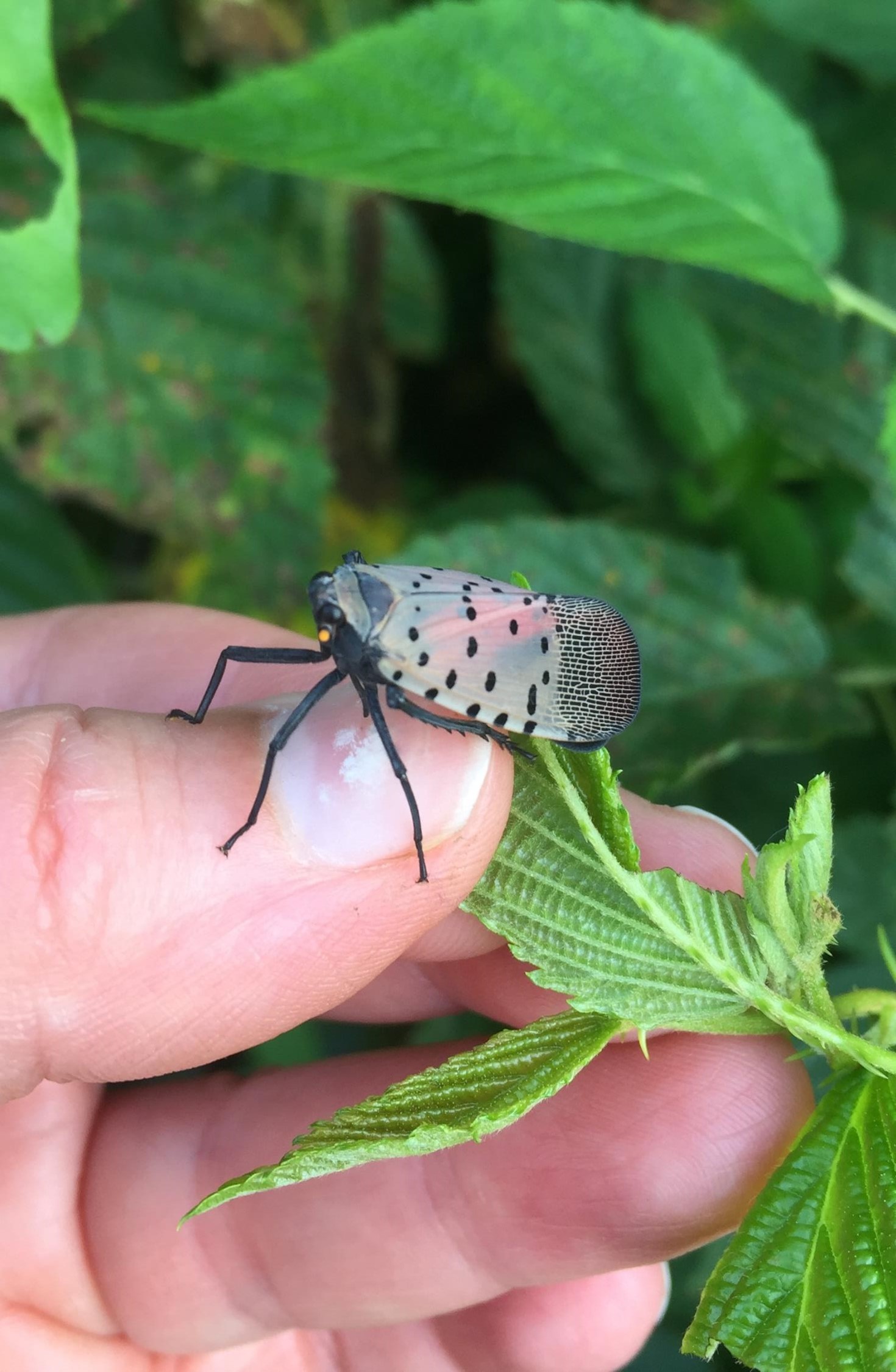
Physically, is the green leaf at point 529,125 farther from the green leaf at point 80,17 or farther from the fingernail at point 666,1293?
the fingernail at point 666,1293

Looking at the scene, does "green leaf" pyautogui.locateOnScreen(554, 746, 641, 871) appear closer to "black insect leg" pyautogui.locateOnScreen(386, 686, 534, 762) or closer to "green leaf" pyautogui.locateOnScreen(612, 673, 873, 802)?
"black insect leg" pyautogui.locateOnScreen(386, 686, 534, 762)

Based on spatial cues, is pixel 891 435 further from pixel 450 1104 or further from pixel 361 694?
pixel 450 1104

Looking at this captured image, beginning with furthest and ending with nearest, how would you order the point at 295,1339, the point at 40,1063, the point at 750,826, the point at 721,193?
the point at 750,826, the point at 295,1339, the point at 721,193, the point at 40,1063

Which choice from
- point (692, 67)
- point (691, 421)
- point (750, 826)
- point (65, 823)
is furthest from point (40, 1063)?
point (691, 421)

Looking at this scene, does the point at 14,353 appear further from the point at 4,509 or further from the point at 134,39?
the point at 134,39

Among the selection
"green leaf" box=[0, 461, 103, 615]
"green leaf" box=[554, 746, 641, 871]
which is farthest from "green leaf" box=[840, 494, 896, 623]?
"green leaf" box=[0, 461, 103, 615]

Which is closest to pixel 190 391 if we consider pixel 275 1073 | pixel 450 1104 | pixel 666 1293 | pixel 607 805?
pixel 275 1073
